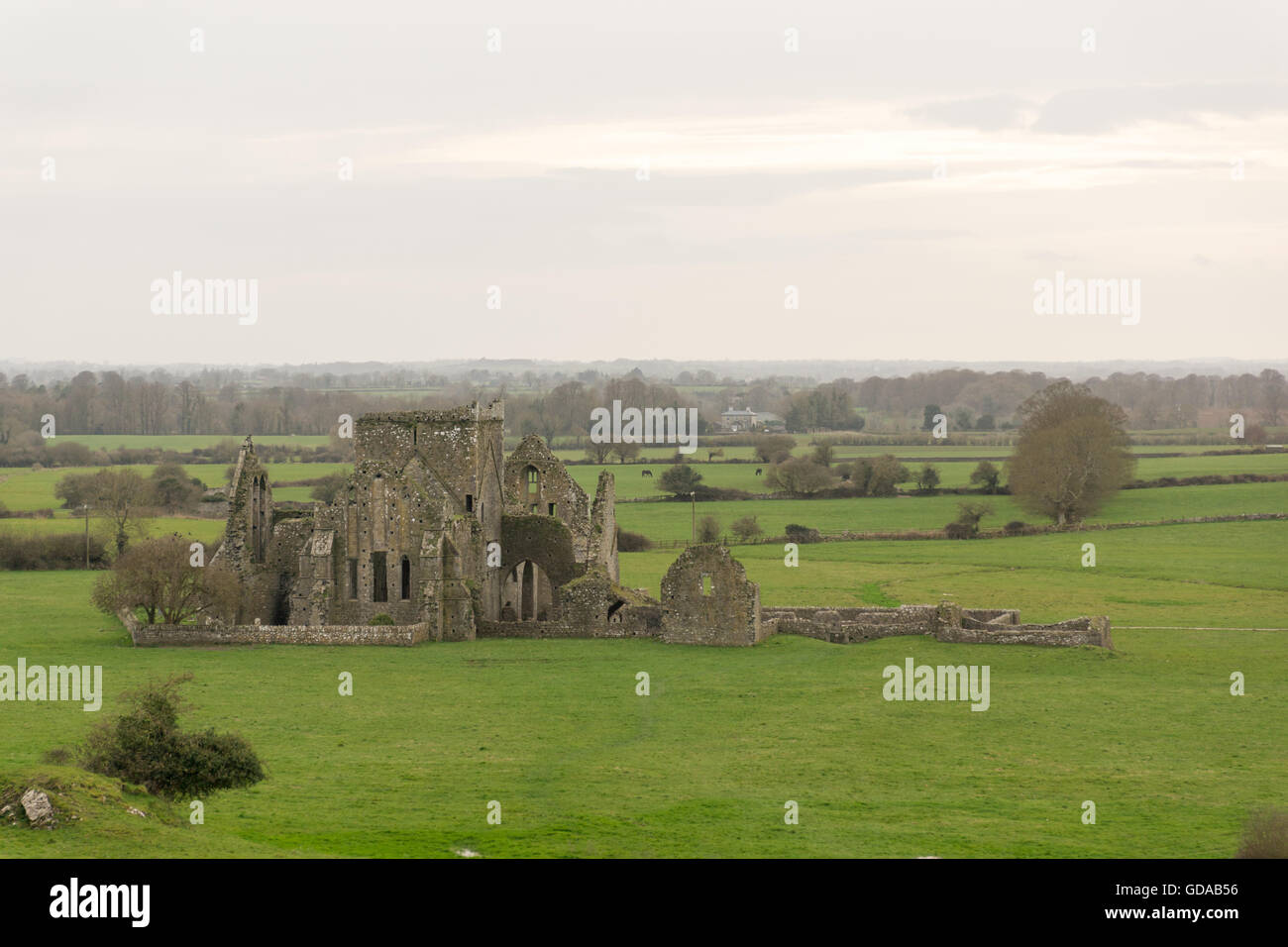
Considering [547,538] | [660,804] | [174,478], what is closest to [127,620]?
[547,538]

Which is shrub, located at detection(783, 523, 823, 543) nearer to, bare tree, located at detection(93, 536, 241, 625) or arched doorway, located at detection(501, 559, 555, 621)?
arched doorway, located at detection(501, 559, 555, 621)

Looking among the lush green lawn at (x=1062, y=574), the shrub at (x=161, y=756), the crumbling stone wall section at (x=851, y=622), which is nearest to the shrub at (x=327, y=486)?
the lush green lawn at (x=1062, y=574)

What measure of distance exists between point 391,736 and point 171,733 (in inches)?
289

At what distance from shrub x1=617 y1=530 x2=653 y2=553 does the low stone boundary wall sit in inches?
1233

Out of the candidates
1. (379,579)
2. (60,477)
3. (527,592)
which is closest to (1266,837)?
(379,579)

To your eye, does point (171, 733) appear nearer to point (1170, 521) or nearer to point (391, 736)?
point (391, 736)

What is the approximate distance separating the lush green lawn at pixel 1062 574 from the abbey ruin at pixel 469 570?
26.9ft

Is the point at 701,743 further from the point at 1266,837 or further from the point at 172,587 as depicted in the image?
the point at 172,587

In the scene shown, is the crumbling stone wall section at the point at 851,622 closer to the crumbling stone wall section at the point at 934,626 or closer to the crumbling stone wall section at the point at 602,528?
the crumbling stone wall section at the point at 934,626

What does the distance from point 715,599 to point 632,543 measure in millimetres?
32346

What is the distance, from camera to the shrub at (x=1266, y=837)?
2136 cm

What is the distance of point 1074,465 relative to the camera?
298 ft

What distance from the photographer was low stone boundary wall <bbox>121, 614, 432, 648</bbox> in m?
45.5

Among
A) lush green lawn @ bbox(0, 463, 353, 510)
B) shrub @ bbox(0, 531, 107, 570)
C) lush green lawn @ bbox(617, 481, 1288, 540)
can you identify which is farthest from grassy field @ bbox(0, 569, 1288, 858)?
lush green lawn @ bbox(0, 463, 353, 510)
